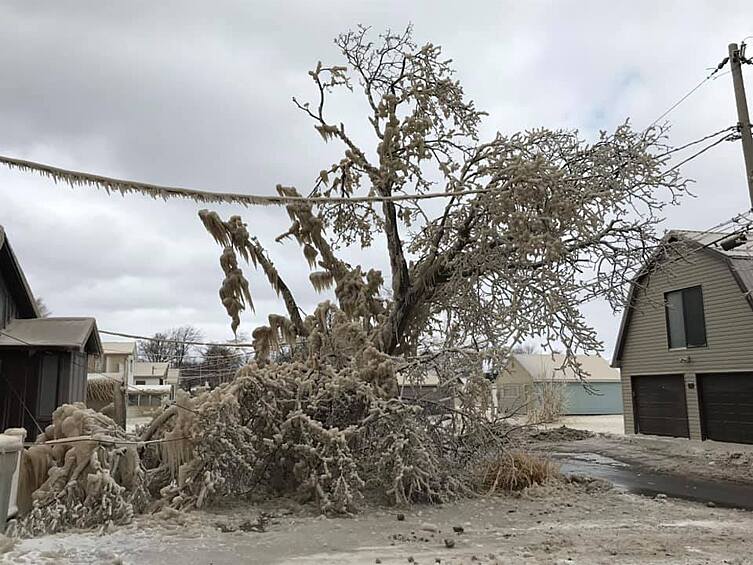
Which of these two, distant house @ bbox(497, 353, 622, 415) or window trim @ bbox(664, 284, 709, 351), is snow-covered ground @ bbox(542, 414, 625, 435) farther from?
window trim @ bbox(664, 284, 709, 351)

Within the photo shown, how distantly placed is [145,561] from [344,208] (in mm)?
9386

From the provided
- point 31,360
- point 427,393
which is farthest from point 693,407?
point 31,360

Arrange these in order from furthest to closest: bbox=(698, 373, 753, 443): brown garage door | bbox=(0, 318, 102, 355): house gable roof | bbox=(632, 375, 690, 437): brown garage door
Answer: bbox=(632, 375, 690, 437): brown garage door → bbox=(698, 373, 753, 443): brown garage door → bbox=(0, 318, 102, 355): house gable roof

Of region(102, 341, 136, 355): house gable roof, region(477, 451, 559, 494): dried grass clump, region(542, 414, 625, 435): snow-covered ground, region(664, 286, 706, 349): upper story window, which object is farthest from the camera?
region(102, 341, 136, 355): house gable roof

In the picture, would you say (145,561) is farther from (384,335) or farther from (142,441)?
(384,335)

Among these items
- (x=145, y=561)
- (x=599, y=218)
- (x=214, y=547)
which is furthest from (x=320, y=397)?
(x=599, y=218)

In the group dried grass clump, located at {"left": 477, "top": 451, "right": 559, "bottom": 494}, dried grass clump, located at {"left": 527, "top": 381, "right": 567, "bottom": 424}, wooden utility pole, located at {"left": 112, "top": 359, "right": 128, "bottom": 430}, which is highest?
wooden utility pole, located at {"left": 112, "top": 359, "right": 128, "bottom": 430}

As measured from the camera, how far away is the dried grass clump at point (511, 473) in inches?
392

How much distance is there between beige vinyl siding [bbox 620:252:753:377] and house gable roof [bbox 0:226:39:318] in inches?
531

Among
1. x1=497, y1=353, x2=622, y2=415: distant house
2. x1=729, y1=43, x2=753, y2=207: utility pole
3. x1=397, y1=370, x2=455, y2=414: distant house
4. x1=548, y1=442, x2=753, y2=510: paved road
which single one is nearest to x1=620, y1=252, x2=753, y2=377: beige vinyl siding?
x1=548, y1=442, x2=753, y2=510: paved road

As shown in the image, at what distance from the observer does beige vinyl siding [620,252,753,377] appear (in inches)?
687

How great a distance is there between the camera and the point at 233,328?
33.6 feet

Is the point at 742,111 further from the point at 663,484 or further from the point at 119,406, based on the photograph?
the point at 119,406

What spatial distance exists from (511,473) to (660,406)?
488 inches
